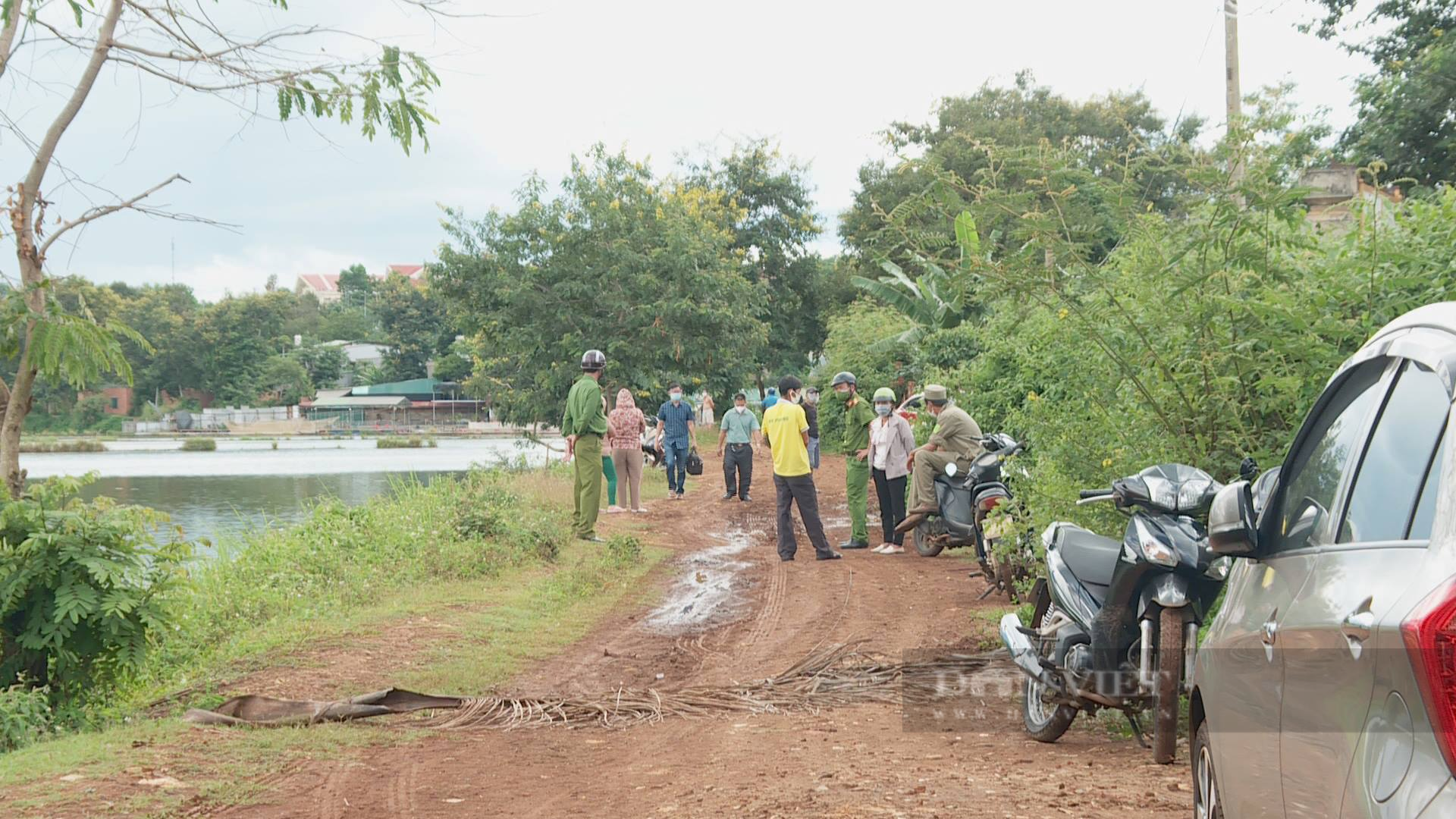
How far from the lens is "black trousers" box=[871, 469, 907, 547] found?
14680 mm

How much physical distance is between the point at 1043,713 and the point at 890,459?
27.2 feet

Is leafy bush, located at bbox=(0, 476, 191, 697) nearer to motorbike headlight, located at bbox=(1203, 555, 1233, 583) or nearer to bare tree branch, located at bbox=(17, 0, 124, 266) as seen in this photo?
bare tree branch, located at bbox=(17, 0, 124, 266)

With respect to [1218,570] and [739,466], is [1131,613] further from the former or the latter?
[739,466]

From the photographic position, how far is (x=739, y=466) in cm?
2086

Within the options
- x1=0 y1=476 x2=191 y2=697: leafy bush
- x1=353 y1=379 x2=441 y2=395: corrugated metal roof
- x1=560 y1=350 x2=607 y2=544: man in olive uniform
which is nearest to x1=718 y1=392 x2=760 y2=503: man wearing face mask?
x1=560 y1=350 x2=607 y2=544: man in olive uniform

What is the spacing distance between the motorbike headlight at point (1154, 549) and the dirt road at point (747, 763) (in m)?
0.94

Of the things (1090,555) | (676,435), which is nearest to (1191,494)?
(1090,555)

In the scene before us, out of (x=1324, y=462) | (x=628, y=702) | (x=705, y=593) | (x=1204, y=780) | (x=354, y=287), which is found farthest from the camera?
(x=354, y=287)

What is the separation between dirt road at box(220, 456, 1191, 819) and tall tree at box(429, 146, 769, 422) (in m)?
16.4

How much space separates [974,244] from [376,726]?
4521mm

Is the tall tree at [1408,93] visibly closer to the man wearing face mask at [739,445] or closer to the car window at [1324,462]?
the man wearing face mask at [739,445]

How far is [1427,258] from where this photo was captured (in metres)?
6.29

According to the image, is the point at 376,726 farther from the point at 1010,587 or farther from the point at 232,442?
Answer: the point at 232,442

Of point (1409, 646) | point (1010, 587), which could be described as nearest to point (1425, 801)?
point (1409, 646)
